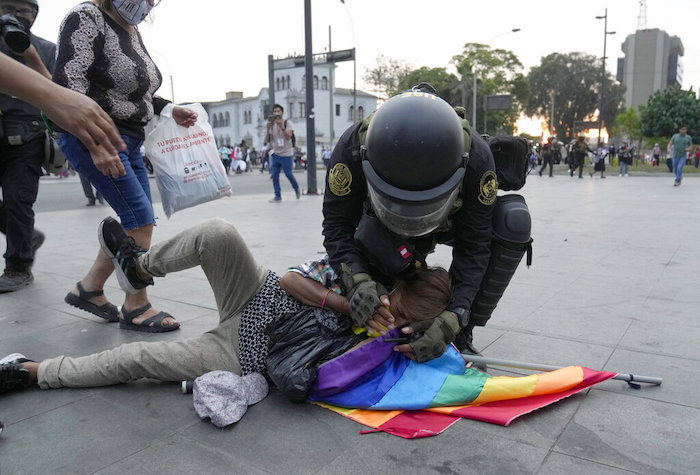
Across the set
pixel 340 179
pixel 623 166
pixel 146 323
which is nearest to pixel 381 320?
pixel 340 179

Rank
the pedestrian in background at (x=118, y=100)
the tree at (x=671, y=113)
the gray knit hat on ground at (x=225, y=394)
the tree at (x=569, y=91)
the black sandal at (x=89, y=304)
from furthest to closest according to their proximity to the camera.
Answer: the tree at (x=569, y=91) < the tree at (x=671, y=113) < the black sandal at (x=89, y=304) < the pedestrian in background at (x=118, y=100) < the gray knit hat on ground at (x=225, y=394)

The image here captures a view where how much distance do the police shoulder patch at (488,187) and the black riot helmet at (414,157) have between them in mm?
261

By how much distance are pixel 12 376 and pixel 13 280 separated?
2.12 meters

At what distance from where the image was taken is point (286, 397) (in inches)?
84.5

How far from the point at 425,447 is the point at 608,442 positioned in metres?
0.61

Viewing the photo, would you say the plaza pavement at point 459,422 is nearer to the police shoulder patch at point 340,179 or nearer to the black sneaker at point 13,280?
the black sneaker at point 13,280

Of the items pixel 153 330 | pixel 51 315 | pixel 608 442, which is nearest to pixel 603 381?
pixel 608 442

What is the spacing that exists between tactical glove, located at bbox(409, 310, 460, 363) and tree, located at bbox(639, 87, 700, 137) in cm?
3757

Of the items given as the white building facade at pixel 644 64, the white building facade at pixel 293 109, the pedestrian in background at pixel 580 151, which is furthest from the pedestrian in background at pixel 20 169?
the white building facade at pixel 644 64

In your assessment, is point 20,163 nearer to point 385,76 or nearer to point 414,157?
point 414,157

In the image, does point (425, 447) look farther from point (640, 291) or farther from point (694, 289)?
point (694, 289)

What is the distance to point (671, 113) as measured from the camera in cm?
3462

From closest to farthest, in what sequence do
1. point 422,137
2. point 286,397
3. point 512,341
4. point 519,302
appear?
point 422,137 < point 286,397 < point 512,341 < point 519,302

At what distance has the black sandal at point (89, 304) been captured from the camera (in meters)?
3.13
